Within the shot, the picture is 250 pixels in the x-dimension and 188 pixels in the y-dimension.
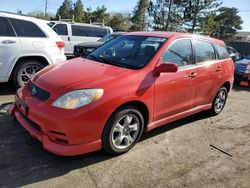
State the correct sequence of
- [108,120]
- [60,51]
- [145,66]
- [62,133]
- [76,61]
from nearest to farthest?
[62,133] → [108,120] → [145,66] → [76,61] → [60,51]

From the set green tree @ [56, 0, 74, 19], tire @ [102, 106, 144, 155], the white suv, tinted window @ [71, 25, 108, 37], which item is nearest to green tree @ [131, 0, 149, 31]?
green tree @ [56, 0, 74, 19]

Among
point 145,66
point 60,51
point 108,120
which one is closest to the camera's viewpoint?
point 108,120

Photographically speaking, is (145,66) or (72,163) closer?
(72,163)

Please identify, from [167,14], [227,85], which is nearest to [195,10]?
[167,14]

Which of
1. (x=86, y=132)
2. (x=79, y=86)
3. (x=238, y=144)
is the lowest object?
(x=238, y=144)

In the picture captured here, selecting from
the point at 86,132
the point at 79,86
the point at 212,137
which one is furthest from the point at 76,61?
the point at 212,137

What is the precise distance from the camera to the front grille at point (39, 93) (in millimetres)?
3607

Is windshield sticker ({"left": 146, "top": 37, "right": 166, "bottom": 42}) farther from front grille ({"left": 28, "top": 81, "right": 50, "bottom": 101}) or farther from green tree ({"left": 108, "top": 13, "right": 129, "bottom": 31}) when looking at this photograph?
green tree ({"left": 108, "top": 13, "right": 129, "bottom": 31})

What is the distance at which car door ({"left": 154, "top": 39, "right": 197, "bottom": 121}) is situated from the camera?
4.33m

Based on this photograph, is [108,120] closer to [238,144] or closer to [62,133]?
[62,133]

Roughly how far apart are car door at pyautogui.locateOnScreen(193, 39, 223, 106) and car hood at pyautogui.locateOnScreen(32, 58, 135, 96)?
1670mm

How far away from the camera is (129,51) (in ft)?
15.6

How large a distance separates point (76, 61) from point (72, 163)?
5.81 ft

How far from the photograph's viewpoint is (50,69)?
14.3ft
